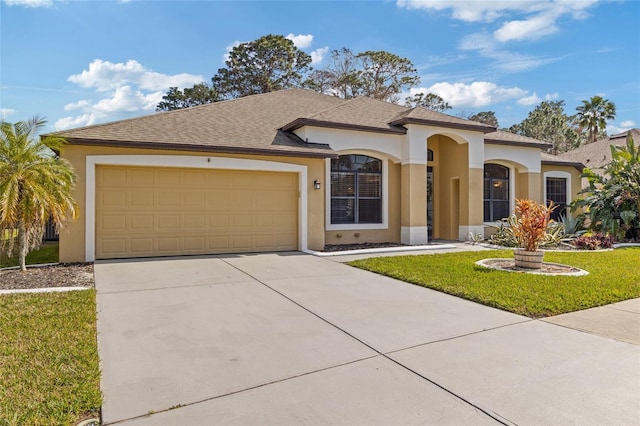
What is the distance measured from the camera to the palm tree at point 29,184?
7.57 meters

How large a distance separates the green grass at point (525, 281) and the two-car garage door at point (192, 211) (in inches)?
131

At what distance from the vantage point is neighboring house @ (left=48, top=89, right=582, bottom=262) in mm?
9773

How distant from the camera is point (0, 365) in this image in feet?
11.7

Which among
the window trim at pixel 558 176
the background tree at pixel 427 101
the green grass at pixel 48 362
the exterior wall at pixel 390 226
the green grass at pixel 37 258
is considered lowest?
the green grass at pixel 48 362

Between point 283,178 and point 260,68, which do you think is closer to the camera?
point 283,178

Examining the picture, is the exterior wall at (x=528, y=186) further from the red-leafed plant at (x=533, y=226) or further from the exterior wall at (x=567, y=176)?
the red-leafed plant at (x=533, y=226)

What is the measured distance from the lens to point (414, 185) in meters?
13.5

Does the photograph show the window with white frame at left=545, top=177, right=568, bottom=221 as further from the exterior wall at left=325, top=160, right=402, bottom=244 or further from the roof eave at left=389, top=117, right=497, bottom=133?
the exterior wall at left=325, top=160, right=402, bottom=244

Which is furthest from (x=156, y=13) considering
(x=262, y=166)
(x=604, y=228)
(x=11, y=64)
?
(x=604, y=228)

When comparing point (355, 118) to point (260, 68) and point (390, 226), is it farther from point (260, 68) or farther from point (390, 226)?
point (260, 68)

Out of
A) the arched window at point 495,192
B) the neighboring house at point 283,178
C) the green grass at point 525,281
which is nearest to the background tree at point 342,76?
the neighboring house at point 283,178

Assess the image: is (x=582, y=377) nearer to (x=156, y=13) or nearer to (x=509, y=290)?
(x=509, y=290)

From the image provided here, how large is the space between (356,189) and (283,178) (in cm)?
304

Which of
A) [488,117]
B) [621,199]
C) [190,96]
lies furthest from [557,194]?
[488,117]
